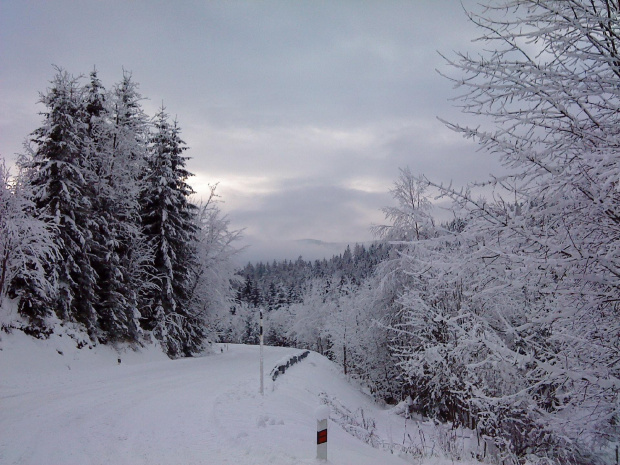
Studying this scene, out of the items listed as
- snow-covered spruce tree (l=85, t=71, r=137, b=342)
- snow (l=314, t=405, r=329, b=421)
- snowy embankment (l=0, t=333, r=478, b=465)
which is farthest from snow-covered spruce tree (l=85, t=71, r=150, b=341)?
snow (l=314, t=405, r=329, b=421)

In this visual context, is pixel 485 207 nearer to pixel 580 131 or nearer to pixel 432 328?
pixel 580 131

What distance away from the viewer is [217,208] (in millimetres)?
32250

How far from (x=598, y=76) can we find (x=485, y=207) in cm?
157

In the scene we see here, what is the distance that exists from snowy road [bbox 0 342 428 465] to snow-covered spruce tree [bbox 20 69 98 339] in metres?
5.55

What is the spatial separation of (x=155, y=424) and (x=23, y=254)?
1177 cm

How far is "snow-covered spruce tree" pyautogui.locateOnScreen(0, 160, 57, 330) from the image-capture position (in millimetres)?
15164

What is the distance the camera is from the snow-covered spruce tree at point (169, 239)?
24609mm

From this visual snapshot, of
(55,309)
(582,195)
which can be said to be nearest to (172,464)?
(582,195)

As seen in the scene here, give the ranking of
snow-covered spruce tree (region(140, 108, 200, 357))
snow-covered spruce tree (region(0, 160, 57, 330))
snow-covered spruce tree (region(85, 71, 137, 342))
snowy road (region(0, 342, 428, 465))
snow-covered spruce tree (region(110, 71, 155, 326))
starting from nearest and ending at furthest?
snowy road (region(0, 342, 428, 465)) < snow-covered spruce tree (region(0, 160, 57, 330)) < snow-covered spruce tree (region(85, 71, 137, 342)) < snow-covered spruce tree (region(110, 71, 155, 326)) < snow-covered spruce tree (region(140, 108, 200, 357))

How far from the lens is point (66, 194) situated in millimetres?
17875

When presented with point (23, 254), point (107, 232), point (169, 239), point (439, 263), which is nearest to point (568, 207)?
Answer: point (439, 263)

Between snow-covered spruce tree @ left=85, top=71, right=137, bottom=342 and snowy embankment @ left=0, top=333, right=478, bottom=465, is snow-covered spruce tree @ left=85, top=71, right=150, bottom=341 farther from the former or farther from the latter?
snowy embankment @ left=0, top=333, right=478, bottom=465

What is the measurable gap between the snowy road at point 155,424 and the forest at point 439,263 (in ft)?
10.4

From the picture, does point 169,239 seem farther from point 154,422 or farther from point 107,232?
point 154,422
